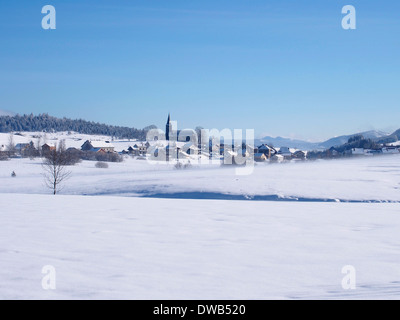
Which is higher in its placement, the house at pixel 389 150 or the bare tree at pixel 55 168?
the house at pixel 389 150

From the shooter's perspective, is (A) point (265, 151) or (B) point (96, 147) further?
(B) point (96, 147)

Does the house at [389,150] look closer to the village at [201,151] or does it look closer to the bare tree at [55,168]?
the village at [201,151]

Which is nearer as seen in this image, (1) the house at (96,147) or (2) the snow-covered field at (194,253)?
(2) the snow-covered field at (194,253)

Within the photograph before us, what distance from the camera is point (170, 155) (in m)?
93.8
